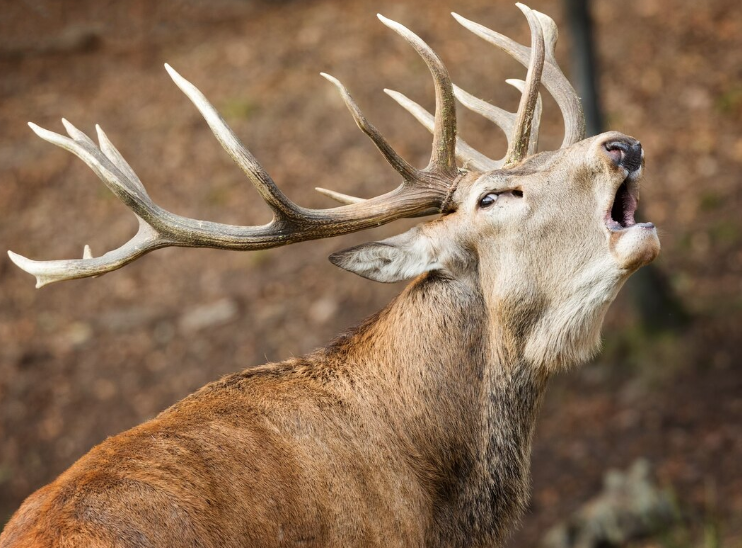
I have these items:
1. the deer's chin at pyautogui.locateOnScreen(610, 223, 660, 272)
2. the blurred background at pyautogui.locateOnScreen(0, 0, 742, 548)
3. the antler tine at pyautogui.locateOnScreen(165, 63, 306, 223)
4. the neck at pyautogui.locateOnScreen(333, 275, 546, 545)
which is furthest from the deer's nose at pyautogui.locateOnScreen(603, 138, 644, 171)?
the blurred background at pyautogui.locateOnScreen(0, 0, 742, 548)

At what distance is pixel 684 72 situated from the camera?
11641 millimetres

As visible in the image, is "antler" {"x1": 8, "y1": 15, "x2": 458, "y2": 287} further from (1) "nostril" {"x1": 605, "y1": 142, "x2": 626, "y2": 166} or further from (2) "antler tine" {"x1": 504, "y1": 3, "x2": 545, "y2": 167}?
(1) "nostril" {"x1": 605, "y1": 142, "x2": 626, "y2": 166}

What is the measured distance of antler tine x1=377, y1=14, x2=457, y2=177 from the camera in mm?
4602

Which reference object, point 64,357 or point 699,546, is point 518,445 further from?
point 64,357

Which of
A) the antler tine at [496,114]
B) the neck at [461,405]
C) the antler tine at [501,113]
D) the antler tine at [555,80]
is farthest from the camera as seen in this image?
the antler tine at [496,114]

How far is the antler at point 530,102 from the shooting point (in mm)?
4676

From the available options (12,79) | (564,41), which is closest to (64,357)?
(12,79)

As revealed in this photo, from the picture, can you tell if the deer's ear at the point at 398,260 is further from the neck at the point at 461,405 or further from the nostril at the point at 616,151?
the nostril at the point at 616,151

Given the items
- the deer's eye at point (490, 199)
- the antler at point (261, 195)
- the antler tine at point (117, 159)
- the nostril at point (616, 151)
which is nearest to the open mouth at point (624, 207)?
the nostril at point (616, 151)

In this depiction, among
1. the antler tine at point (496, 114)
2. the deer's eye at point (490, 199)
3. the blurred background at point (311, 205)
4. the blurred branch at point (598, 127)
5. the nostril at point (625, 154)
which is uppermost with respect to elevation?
the nostril at point (625, 154)

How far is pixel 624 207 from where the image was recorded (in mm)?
4453

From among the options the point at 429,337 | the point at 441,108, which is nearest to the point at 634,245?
the point at 429,337

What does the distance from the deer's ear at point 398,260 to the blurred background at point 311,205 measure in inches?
133

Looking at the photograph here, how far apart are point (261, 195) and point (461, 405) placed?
140 centimetres
